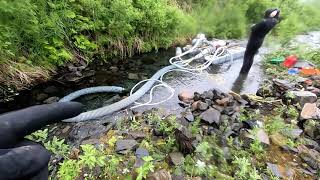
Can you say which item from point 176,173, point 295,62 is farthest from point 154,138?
point 295,62

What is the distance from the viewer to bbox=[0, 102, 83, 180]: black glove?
1409 millimetres

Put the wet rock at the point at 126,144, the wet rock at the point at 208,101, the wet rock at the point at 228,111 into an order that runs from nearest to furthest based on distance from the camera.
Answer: the wet rock at the point at 126,144, the wet rock at the point at 228,111, the wet rock at the point at 208,101

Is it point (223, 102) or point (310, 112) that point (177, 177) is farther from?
point (310, 112)

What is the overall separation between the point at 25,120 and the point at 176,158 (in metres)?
2.56

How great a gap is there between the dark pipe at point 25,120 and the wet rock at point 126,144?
235 centimetres

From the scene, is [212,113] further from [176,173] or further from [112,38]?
[112,38]

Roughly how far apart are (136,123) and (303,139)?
9.63ft

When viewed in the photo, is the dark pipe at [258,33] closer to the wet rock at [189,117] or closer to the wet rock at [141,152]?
the wet rock at [189,117]

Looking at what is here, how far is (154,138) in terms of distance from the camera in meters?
4.62

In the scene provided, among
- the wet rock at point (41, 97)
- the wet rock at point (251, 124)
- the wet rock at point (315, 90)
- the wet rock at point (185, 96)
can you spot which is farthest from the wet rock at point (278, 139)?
the wet rock at point (41, 97)

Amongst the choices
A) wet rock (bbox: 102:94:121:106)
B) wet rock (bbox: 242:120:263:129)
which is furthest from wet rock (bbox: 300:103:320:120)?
wet rock (bbox: 102:94:121:106)

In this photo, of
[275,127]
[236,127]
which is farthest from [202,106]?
[275,127]

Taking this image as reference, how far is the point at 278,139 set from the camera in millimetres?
4668

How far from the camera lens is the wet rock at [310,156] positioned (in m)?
4.18
